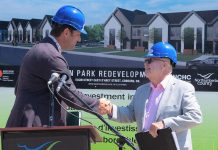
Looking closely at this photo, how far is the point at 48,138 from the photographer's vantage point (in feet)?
7.35

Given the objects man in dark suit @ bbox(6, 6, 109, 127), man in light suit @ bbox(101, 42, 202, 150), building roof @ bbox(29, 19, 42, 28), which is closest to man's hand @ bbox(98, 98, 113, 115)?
man in light suit @ bbox(101, 42, 202, 150)

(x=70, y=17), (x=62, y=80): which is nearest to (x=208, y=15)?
(x=70, y=17)

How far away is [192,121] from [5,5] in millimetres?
3589

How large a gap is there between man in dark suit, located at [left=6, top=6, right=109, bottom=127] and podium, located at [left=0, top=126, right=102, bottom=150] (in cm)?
34

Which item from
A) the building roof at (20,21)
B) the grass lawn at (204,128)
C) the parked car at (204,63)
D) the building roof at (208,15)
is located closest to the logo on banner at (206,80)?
the grass lawn at (204,128)

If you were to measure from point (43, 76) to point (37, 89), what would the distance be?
0.09 meters

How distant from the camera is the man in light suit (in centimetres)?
283

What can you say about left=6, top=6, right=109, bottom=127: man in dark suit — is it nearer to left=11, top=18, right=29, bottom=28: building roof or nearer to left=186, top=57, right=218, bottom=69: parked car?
left=186, top=57, right=218, bottom=69: parked car

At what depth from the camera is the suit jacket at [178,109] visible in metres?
2.82

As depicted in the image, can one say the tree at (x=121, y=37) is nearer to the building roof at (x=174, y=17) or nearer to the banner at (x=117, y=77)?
the building roof at (x=174, y=17)

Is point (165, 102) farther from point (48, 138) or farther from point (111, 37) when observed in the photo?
point (111, 37)

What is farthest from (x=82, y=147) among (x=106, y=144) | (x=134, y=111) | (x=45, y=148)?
(x=106, y=144)

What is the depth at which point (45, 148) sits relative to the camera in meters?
2.25

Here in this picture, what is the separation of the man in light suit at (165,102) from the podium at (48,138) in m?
0.62
